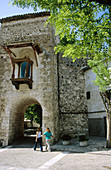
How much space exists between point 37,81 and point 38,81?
81 millimetres

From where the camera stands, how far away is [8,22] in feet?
43.4

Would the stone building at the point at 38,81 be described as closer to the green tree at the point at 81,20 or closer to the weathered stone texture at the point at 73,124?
the weathered stone texture at the point at 73,124

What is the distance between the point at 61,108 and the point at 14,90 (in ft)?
14.6

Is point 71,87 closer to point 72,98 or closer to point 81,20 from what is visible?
point 72,98

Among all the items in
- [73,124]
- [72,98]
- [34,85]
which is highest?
[34,85]

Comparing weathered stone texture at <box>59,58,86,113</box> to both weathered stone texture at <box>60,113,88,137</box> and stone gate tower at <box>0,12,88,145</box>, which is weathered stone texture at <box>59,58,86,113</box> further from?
weathered stone texture at <box>60,113,88,137</box>

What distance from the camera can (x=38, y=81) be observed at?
11.2m

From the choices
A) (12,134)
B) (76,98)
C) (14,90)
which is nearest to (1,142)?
(12,134)

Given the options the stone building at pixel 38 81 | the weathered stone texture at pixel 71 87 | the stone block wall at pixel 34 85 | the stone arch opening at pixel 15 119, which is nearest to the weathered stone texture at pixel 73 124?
the stone building at pixel 38 81

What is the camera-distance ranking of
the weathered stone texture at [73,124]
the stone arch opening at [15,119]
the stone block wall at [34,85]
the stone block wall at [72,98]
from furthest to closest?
1. the stone block wall at [72,98]
2. the weathered stone texture at [73,124]
3. the stone arch opening at [15,119]
4. the stone block wall at [34,85]

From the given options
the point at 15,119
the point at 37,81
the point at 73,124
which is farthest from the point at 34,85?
the point at 73,124

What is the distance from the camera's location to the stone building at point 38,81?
35.4ft

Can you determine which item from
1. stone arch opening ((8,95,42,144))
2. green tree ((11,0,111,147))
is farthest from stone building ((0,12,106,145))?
green tree ((11,0,111,147))

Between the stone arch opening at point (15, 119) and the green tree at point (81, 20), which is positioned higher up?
the green tree at point (81, 20)
